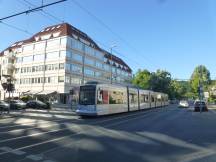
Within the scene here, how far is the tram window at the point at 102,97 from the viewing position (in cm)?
2666

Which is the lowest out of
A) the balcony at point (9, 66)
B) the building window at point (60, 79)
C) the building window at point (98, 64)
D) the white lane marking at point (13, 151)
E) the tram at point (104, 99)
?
the white lane marking at point (13, 151)

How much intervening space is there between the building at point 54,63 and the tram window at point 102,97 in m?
43.7

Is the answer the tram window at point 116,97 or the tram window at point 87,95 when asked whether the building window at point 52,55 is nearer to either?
the tram window at point 116,97

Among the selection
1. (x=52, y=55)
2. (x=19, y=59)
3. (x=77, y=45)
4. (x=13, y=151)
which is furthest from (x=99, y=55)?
(x=13, y=151)

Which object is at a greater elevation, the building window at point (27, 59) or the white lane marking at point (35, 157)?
the building window at point (27, 59)

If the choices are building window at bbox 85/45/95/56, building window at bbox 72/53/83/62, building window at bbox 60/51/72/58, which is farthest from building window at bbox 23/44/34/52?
building window at bbox 85/45/95/56

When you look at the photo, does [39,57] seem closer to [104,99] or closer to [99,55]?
[99,55]

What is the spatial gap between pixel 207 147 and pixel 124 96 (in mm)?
22412

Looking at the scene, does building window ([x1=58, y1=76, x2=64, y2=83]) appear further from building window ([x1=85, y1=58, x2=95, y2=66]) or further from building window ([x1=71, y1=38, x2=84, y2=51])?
building window ([x1=85, y1=58, x2=95, y2=66])

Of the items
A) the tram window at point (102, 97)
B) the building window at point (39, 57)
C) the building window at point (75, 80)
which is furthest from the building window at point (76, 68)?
the tram window at point (102, 97)

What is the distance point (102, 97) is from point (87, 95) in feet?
4.66

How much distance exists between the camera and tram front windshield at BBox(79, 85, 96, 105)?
26.3 metres

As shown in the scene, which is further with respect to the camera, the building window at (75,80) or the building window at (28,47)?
the building window at (28,47)

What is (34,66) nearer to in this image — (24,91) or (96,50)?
(24,91)
